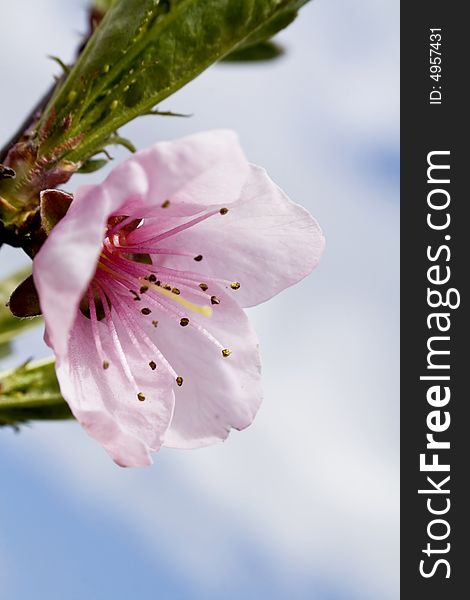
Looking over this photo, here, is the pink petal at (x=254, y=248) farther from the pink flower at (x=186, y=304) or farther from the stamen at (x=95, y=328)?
the stamen at (x=95, y=328)

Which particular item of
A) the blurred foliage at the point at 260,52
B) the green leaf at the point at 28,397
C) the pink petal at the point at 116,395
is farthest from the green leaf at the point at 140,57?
the blurred foliage at the point at 260,52

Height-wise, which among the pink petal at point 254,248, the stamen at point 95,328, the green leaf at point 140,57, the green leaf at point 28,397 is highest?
the green leaf at point 140,57

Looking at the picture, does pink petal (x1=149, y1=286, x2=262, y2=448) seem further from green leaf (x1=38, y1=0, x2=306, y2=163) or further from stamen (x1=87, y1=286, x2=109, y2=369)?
green leaf (x1=38, y1=0, x2=306, y2=163)

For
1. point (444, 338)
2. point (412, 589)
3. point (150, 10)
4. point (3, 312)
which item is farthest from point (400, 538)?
point (150, 10)

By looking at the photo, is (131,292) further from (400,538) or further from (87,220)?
(400,538)

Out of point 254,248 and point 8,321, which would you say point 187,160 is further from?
point 8,321
